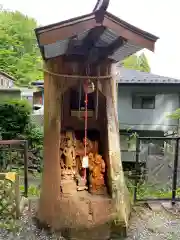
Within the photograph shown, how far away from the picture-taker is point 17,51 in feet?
53.0

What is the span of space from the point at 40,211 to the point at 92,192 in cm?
88

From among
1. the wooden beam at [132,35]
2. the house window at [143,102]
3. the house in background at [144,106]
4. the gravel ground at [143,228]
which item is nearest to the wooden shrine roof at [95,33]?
the wooden beam at [132,35]

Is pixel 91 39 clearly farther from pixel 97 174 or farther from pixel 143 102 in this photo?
pixel 143 102

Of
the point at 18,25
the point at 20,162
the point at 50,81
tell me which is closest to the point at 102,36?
the point at 50,81

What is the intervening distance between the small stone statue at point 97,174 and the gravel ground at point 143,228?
2.54 ft

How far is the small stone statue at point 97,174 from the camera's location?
13.9ft

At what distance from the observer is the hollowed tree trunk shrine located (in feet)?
12.5

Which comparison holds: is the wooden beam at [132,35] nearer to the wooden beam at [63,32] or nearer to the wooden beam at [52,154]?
the wooden beam at [63,32]

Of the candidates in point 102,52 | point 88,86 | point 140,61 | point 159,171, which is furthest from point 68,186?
point 140,61

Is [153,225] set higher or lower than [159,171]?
lower

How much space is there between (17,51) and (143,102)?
8596 millimetres

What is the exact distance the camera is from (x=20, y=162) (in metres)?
10.6

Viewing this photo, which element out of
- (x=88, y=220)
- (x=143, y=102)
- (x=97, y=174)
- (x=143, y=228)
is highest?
(x=143, y=102)

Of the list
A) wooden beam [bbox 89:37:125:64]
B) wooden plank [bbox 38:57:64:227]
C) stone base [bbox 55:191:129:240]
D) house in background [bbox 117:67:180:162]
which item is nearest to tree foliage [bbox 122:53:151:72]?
house in background [bbox 117:67:180:162]
